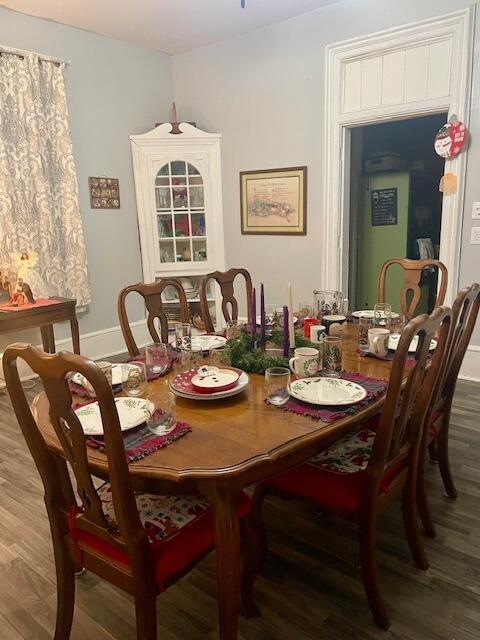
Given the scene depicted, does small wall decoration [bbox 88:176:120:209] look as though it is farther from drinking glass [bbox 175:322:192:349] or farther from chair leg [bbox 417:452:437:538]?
chair leg [bbox 417:452:437:538]

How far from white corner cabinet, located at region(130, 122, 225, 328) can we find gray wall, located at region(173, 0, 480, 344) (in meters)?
0.13

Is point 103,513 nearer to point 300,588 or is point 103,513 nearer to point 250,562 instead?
point 250,562

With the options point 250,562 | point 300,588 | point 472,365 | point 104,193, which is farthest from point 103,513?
point 104,193

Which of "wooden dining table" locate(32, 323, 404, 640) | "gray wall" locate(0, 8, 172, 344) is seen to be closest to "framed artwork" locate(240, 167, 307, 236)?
"gray wall" locate(0, 8, 172, 344)

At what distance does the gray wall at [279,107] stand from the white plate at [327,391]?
2.35 metres

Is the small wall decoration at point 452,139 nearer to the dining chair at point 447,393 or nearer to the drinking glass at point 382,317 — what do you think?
the drinking glass at point 382,317

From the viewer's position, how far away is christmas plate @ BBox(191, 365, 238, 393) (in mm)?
1575

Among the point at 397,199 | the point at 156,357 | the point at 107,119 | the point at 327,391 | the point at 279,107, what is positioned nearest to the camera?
the point at 327,391

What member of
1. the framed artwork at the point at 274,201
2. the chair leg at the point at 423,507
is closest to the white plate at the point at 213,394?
the chair leg at the point at 423,507

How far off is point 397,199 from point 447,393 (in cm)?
334

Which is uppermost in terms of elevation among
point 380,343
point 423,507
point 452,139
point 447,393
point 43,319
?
point 452,139

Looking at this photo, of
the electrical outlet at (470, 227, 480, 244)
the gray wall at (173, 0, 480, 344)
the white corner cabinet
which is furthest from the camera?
the white corner cabinet

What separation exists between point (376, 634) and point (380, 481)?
1.68 feet

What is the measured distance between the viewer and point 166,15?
12.3 ft
